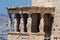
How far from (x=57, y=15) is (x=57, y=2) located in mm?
876

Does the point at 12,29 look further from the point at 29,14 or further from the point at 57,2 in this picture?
the point at 57,2

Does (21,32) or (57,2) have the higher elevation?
(57,2)

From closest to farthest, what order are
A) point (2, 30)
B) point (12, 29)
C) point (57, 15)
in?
1. point (57, 15)
2. point (12, 29)
3. point (2, 30)

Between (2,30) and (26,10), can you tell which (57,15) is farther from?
(2,30)

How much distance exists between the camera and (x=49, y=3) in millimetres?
28422

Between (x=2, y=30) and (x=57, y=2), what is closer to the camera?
(x=57, y=2)

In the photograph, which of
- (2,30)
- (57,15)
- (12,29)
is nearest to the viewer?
(57,15)

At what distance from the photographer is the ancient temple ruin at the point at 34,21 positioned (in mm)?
27859

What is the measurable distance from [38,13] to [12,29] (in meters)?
2.50

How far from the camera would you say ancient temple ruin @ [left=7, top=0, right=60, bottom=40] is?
27.9 meters

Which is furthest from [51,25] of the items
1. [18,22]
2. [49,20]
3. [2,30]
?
[2,30]

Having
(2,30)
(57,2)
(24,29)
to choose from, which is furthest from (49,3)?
(2,30)

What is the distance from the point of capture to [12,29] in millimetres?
29672

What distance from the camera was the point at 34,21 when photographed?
29.2 meters
